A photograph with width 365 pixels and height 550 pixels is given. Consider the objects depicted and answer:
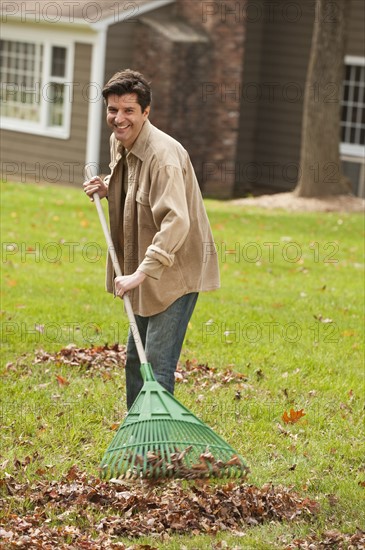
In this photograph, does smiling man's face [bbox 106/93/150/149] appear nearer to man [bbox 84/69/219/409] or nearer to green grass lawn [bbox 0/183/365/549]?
man [bbox 84/69/219/409]

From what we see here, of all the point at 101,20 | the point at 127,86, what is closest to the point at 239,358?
the point at 127,86

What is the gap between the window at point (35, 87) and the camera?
20953 millimetres

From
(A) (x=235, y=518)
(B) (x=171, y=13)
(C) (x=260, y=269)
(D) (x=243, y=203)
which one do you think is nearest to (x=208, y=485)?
(A) (x=235, y=518)

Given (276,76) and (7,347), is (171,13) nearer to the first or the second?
(276,76)

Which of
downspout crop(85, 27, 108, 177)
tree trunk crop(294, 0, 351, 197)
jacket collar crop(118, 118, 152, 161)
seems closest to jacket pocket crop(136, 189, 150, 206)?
jacket collar crop(118, 118, 152, 161)

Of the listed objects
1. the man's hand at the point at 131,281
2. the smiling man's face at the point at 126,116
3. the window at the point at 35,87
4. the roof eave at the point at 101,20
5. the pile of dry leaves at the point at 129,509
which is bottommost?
the pile of dry leaves at the point at 129,509

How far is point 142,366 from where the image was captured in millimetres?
5480

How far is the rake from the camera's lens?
5.36 metres

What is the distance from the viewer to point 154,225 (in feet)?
18.3

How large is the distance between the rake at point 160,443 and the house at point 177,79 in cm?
1509

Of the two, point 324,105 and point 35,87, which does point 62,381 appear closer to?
point 324,105

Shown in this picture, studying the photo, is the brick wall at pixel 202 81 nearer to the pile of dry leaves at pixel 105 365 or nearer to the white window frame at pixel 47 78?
the white window frame at pixel 47 78

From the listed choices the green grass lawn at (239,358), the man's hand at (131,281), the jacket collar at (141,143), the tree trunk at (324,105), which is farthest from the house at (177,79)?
the man's hand at (131,281)

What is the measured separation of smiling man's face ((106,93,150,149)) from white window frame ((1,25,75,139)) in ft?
50.8
